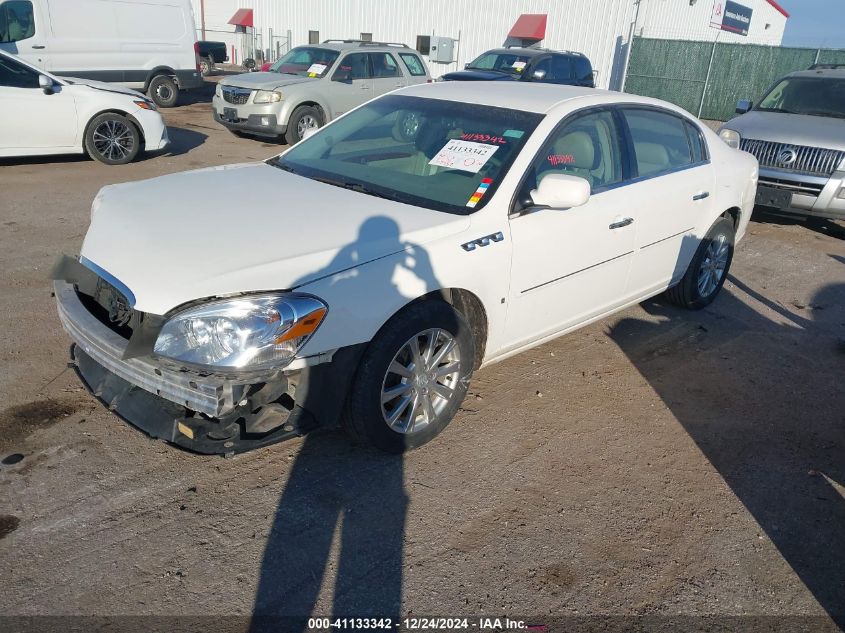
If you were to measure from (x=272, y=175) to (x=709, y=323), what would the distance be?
3.66 m

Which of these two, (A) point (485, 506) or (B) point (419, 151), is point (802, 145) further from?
(A) point (485, 506)

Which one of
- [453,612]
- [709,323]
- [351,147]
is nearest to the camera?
[453,612]

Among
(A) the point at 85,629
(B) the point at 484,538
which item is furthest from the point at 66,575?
(B) the point at 484,538

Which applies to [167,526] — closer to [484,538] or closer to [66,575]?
[66,575]

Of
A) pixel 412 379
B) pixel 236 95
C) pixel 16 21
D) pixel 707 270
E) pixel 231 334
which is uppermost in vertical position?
pixel 16 21

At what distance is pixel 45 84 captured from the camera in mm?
9188

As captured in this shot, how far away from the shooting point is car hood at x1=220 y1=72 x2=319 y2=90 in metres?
12.2


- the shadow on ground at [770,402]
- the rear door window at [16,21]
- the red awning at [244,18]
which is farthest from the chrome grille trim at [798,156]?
the red awning at [244,18]

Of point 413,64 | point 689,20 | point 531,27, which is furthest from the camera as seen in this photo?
point 689,20

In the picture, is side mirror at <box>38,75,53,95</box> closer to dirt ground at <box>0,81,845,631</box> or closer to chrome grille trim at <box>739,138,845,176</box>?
dirt ground at <box>0,81,845,631</box>

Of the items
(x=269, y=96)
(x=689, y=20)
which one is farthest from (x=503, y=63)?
(x=689, y=20)

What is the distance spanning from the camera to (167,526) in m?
3.02

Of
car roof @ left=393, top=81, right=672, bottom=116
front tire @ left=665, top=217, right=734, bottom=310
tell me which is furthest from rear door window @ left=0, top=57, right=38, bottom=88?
front tire @ left=665, top=217, right=734, bottom=310

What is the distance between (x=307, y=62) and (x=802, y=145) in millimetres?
8684
